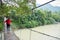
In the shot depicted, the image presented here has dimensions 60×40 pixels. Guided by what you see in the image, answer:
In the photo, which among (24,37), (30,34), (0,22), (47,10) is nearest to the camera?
(30,34)

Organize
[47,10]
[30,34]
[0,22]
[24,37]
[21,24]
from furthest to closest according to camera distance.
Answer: [47,10]
[21,24]
[0,22]
[24,37]
[30,34]

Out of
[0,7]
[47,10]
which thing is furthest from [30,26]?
[0,7]

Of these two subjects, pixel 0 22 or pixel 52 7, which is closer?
pixel 0 22

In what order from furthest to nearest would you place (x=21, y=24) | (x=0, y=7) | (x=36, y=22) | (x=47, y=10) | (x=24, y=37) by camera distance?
(x=47, y=10), (x=36, y=22), (x=21, y=24), (x=0, y=7), (x=24, y=37)

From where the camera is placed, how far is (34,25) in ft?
39.7

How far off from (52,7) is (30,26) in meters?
2.57

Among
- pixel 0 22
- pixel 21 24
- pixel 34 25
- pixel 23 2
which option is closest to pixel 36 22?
pixel 34 25

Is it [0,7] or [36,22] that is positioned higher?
[0,7]

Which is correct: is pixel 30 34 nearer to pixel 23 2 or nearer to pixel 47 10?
pixel 23 2

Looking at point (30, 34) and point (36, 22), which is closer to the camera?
point (30, 34)

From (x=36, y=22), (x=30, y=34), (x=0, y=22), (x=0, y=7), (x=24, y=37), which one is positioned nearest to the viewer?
(x=30, y=34)

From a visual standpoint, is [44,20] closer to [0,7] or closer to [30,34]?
[0,7]

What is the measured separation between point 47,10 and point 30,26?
252cm

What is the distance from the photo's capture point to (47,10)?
13656 mm
